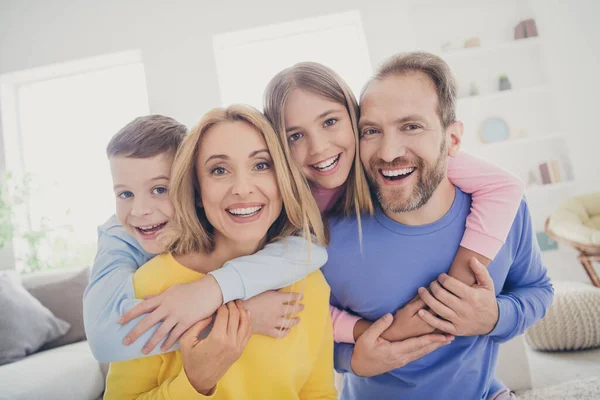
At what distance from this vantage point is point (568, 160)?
162 inches

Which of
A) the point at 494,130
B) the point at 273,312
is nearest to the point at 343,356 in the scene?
the point at 273,312

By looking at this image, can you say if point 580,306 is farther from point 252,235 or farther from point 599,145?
point 599,145

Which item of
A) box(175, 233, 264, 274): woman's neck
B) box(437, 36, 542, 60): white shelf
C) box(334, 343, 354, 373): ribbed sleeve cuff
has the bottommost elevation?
box(334, 343, 354, 373): ribbed sleeve cuff

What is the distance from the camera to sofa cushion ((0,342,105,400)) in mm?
1724

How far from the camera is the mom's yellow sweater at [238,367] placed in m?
0.91

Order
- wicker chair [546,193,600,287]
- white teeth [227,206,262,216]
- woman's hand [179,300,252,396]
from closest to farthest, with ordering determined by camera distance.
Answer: woman's hand [179,300,252,396] → white teeth [227,206,262,216] → wicker chair [546,193,600,287]

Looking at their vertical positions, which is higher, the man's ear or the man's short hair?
the man's short hair

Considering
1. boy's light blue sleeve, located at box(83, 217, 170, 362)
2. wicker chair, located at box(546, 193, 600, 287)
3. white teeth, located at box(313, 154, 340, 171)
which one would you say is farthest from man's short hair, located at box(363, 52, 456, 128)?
wicker chair, located at box(546, 193, 600, 287)

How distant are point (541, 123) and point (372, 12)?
2144 mm

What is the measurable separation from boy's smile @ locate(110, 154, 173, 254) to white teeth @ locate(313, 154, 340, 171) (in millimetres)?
419

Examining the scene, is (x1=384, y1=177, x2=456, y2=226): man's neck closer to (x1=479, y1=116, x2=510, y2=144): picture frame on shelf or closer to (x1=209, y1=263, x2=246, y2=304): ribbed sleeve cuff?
(x1=209, y1=263, x2=246, y2=304): ribbed sleeve cuff

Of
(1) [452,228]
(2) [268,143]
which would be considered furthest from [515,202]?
(2) [268,143]

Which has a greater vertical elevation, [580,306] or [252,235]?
[252,235]

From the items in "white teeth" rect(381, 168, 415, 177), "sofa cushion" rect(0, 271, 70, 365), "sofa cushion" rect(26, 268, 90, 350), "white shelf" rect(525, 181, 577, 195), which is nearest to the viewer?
"white teeth" rect(381, 168, 415, 177)
